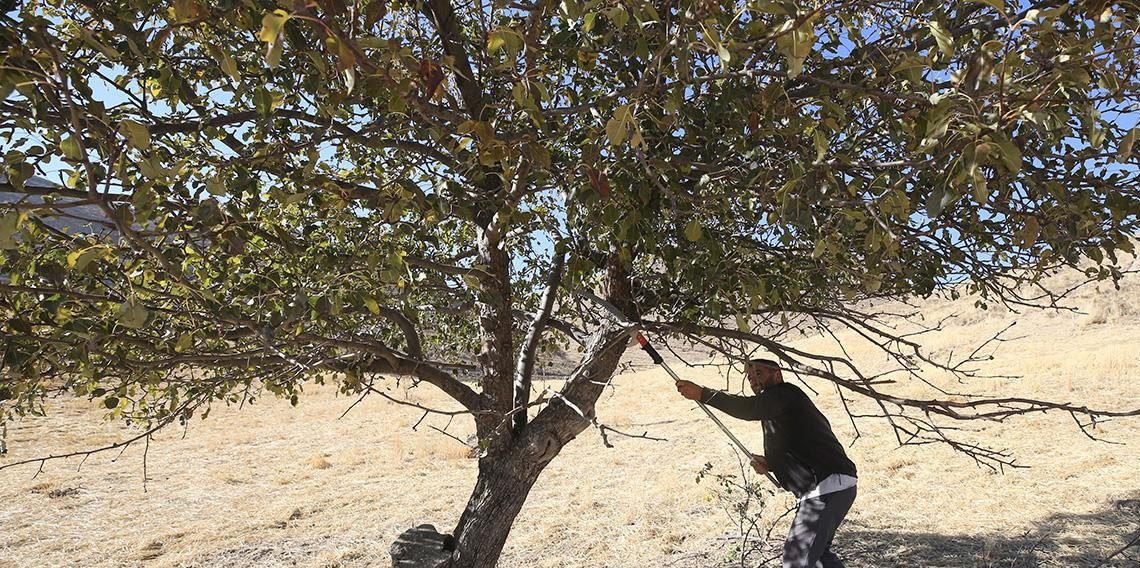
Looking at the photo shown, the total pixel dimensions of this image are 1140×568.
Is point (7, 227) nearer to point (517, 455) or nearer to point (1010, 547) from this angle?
point (517, 455)

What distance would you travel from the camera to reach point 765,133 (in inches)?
121

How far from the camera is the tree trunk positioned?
492 cm

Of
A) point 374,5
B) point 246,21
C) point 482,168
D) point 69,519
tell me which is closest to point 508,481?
point 482,168

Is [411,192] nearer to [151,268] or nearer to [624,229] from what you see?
[624,229]

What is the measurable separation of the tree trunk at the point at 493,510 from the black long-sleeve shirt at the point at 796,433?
1451mm

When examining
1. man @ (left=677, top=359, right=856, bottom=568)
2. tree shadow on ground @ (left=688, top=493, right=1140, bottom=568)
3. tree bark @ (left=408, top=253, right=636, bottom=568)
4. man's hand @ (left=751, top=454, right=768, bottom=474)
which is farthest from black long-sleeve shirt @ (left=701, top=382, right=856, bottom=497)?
tree shadow on ground @ (left=688, top=493, right=1140, bottom=568)

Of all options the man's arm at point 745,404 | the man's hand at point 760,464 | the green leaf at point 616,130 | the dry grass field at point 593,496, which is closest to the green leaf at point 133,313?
the green leaf at point 616,130

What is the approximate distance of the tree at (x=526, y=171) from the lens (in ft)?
6.69

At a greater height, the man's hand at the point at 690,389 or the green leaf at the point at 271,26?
the green leaf at the point at 271,26

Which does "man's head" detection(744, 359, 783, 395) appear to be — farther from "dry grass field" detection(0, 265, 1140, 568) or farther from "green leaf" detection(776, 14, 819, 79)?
"green leaf" detection(776, 14, 819, 79)

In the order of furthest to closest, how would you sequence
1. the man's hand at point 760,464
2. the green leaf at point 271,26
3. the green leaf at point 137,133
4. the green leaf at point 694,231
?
the man's hand at point 760,464 → the green leaf at point 694,231 → the green leaf at point 137,133 → the green leaf at point 271,26

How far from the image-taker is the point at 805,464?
16.4 ft

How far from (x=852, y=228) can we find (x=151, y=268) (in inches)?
122

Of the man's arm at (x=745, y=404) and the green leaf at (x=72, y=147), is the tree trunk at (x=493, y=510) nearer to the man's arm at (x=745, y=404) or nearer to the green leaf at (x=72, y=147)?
the man's arm at (x=745, y=404)
